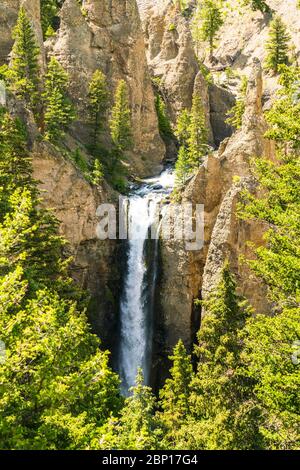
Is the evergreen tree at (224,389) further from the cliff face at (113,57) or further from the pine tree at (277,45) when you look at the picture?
the pine tree at (277,45)

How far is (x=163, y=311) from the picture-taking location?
34062 millimetres

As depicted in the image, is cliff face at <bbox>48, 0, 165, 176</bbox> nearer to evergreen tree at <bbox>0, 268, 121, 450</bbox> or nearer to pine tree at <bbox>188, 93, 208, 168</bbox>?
pine tree at <bbox>188, 93, 208, 168</bbox>

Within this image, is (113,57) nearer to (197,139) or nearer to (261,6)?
(197,139)

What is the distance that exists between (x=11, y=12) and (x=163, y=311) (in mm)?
34871

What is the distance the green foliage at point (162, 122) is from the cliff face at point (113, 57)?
2.65 metres

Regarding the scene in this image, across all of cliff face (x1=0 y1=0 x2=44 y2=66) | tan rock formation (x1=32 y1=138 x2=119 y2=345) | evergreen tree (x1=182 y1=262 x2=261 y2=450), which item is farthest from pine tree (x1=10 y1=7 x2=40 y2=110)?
evergreen tree (x1=182 y1=262 x2=261 y2=450)

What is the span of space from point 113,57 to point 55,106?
16.8 metres

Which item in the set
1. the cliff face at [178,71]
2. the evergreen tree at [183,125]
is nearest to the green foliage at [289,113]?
the evergreen tree at [183,125]

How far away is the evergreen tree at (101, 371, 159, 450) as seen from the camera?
9609 millimetres

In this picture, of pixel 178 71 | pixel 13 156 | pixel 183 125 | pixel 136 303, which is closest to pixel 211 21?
pixel 178 71

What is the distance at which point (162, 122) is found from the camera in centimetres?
5338

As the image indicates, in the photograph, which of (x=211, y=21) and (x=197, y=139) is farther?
(x=211, y=21)

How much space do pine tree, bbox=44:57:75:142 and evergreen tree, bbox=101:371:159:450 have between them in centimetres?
2526
